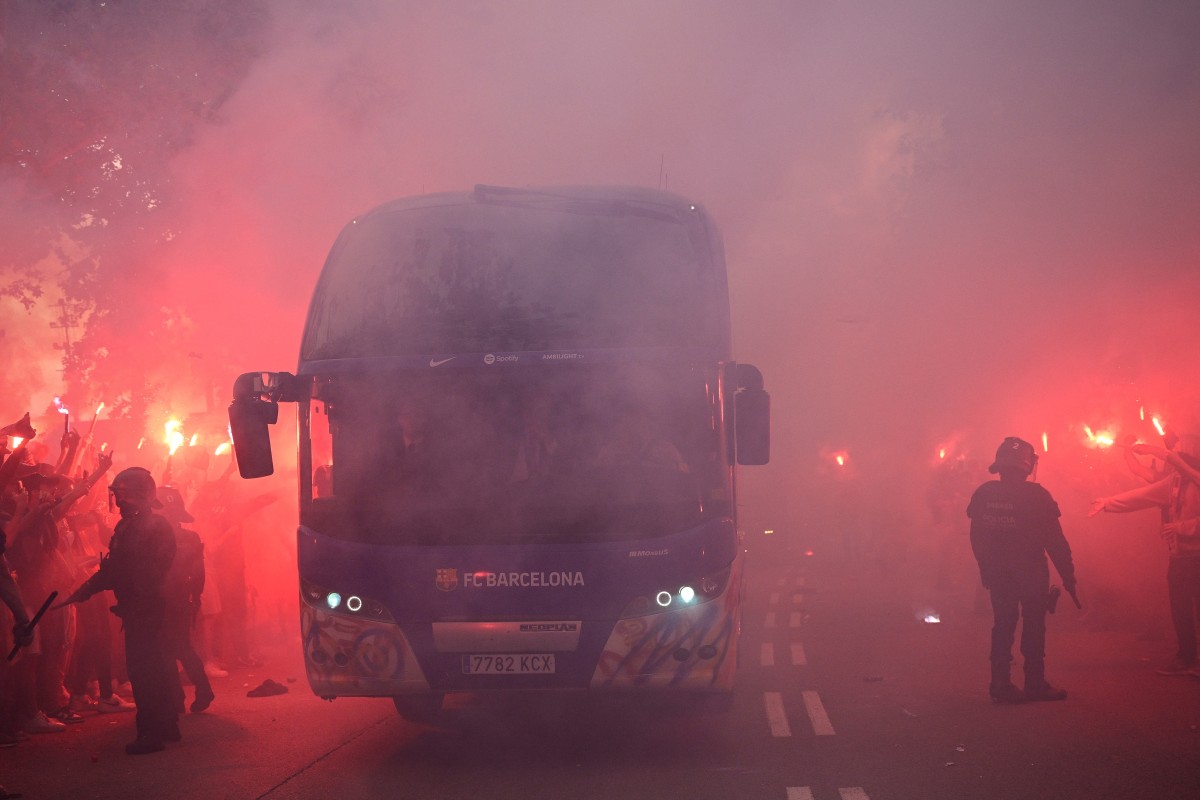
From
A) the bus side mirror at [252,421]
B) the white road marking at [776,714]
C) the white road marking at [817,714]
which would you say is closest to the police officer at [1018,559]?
the white road marking at [817,714]

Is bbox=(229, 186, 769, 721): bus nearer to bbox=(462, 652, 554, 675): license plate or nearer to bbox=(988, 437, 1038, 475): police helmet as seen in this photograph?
bbox=(462, 652, 554, 675): license plate

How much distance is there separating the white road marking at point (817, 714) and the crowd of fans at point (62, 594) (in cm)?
459

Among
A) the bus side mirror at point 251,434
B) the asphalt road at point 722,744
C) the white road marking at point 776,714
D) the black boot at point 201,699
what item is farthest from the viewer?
the black boot at point 201,699

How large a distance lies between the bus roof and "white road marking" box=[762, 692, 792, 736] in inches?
105

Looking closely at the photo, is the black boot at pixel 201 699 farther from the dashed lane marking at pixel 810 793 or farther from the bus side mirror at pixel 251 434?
the dashed lane marking at pixel 810 793

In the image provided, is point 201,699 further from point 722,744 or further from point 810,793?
point 810,793

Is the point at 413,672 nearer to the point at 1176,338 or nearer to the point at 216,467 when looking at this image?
the point at 1176,338

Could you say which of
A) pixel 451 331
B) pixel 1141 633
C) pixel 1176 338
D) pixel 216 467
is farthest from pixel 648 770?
pixel 216 467

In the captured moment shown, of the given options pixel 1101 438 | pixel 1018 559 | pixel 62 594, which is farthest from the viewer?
pixel 1101 438

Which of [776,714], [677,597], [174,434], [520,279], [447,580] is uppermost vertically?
[520,279]

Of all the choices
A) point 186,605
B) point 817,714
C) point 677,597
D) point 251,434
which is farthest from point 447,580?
point 186,605

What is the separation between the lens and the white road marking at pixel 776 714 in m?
8.53

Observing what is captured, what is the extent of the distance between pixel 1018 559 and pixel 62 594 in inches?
285

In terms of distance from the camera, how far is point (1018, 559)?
9.56 meters
